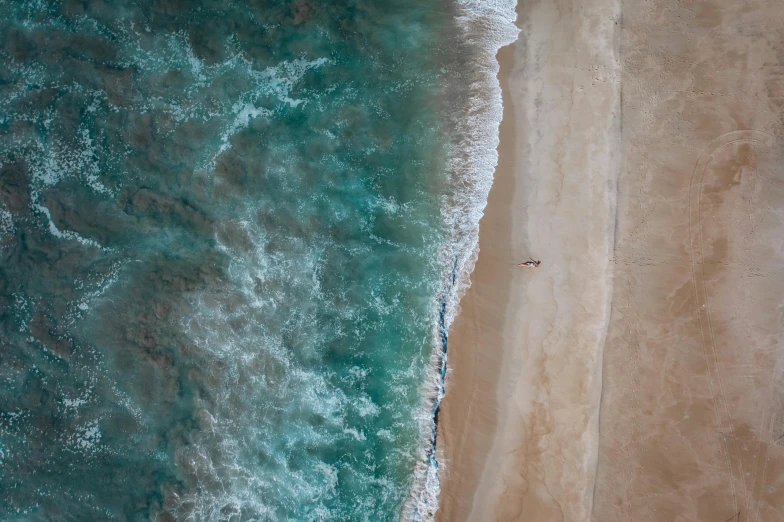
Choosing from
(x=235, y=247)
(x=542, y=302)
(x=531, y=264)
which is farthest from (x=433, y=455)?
(x=235, y=247)

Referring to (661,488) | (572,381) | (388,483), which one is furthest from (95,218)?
(661,488)

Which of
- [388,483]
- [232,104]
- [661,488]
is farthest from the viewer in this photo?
[232,104]

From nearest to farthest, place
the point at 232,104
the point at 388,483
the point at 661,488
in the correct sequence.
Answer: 1. the point at 661,488
2. the point at 388,483
3. the point at 232,104

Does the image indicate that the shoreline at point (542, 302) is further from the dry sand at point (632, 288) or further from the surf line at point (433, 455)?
the surf line at point (433, 455)

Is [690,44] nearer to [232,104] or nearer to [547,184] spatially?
[547,184]

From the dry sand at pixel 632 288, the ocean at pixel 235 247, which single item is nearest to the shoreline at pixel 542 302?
the dry sand at pixel 632 288

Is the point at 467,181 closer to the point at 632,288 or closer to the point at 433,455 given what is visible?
the point at 632,288

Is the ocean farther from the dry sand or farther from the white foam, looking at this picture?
the dry sand
